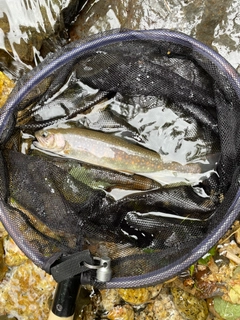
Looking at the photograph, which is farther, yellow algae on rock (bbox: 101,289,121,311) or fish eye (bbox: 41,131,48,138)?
yellow algae on rock (bbox: 101,289,121,311)

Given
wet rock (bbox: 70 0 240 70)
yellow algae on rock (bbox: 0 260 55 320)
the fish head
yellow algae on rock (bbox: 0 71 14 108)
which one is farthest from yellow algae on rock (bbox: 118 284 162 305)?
wet rock (bbox: 70 0 240 70)

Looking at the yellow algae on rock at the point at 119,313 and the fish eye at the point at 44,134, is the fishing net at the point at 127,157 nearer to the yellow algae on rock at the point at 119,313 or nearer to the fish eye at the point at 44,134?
the fish eye at the point at 44,134

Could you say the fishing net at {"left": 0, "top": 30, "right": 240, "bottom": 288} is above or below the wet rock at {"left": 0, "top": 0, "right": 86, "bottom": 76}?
below

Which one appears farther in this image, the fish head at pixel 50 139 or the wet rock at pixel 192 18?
the wet rock at pixel 192 18

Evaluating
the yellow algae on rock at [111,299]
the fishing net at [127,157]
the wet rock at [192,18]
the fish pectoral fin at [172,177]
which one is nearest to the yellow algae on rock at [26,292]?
the yellow algae on rock at [111,299]

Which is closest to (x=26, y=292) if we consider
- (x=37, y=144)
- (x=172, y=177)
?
(x=37, y=144)

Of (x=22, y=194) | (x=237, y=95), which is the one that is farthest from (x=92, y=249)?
(x=237, y=95)

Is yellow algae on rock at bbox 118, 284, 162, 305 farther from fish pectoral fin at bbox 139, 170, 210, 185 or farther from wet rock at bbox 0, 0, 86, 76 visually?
wet rock at bbox 0, 0, 86, 76

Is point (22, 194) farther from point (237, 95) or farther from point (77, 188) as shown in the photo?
point (237, 95)
